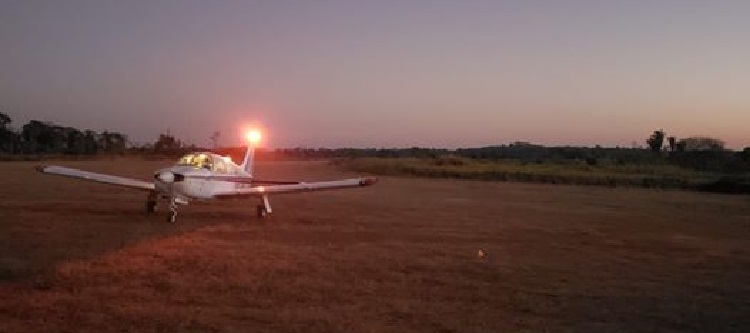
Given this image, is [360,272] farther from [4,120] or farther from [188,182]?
[4,120]

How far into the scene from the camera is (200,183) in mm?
20062

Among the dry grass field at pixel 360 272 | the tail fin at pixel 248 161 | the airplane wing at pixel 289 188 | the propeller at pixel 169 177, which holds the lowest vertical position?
the dry grass field at pixel 360 272

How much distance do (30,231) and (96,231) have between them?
138 centimetres

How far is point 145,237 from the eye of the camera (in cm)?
1602

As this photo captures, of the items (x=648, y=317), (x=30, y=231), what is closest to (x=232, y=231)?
(x=30, y=231)

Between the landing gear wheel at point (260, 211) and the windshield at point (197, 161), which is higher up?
the windshield at point (197, 161)

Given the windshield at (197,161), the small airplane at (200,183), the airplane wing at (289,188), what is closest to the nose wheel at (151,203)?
the small airplane at (200,183)

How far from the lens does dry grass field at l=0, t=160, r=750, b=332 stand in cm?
905

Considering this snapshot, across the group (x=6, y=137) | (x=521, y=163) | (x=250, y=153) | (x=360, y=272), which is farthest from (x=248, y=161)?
(x=6, y=137)

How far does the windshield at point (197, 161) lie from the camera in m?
20.6

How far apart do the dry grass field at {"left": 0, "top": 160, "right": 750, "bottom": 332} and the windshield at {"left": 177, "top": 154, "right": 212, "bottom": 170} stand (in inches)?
57.1

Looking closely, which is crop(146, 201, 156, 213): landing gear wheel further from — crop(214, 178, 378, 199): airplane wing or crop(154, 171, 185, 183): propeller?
crop(154, 171, 185, 183): propeller

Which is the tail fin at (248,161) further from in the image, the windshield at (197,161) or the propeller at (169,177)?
the propeller at (169,177)

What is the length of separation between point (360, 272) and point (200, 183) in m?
8.98
